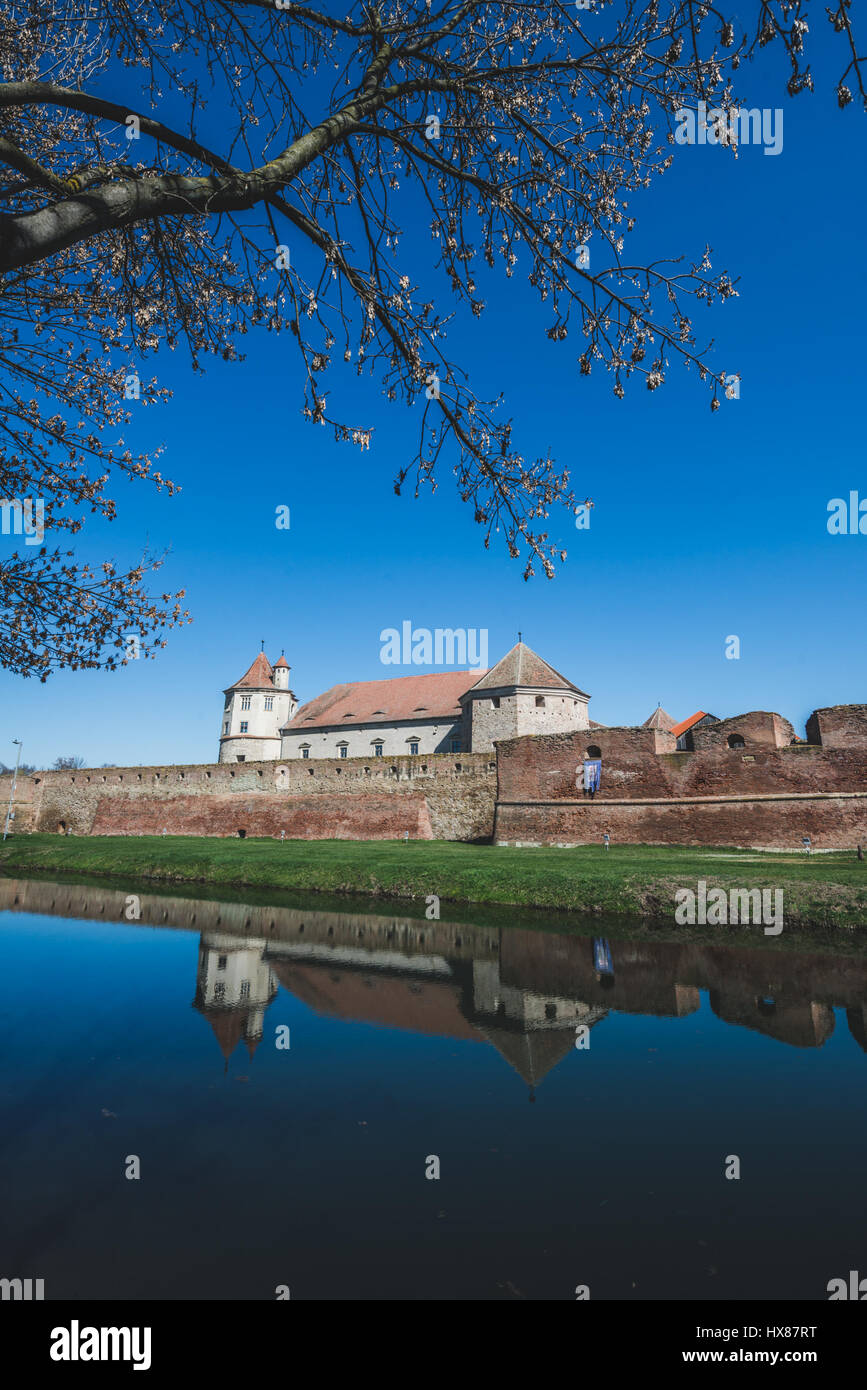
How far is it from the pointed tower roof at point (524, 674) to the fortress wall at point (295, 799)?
486 inches

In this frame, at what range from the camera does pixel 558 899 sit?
15.1 meters

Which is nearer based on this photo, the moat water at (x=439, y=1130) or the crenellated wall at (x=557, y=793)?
the moat water at (x=439, y=1130)

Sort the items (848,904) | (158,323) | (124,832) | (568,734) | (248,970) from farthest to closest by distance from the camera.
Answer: (124,832) → (568,734) → (848,904) → (248,970) → (158,323)

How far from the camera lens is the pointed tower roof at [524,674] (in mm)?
39938

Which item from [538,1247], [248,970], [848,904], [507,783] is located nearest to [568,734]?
[507,783]

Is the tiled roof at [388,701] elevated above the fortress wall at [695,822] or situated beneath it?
elevated above

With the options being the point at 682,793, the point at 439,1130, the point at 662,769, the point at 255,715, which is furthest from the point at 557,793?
the point at 255,715

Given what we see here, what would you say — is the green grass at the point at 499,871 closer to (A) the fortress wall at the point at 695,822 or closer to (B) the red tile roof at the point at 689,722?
(A) the fortress wall at the point at 695,822

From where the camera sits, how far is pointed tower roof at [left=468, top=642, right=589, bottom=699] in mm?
39938

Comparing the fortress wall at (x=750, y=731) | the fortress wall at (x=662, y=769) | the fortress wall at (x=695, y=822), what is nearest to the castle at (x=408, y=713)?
the fortress wall at (x=662, y=769)

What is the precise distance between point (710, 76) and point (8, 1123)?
353 inches

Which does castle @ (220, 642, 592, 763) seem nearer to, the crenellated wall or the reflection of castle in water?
the crenellated wall

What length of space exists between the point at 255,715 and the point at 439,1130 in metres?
49.7
